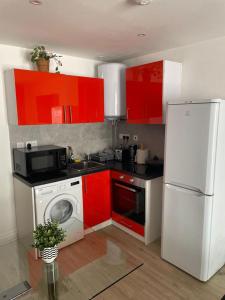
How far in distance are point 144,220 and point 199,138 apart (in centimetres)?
130

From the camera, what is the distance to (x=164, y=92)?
2633 mm

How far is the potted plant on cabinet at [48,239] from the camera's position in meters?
1.34

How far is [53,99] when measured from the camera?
8.70 ft

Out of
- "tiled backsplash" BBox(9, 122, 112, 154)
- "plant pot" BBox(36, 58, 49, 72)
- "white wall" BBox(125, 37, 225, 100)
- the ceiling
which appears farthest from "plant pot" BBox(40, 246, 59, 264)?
"white wall" BBox(125, 37, 225, 100)

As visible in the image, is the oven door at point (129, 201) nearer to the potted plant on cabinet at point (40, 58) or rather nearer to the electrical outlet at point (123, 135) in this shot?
the electrical outlet at point (123, 135)

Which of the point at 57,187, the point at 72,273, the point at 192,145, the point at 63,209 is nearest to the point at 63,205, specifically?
the point at 63,209

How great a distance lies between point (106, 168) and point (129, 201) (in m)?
0.53

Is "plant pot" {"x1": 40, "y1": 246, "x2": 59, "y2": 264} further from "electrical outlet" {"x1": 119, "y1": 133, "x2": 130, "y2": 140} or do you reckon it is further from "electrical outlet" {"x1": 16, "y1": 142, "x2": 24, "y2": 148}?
"electrical outlet" {"x1": 119, "y1": 133, "x2": 130, "y2": 140}

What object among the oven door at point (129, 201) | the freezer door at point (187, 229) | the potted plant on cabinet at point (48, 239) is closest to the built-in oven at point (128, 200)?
the oven door at point (129, 201)

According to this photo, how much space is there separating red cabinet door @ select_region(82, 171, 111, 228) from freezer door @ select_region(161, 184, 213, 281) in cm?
93

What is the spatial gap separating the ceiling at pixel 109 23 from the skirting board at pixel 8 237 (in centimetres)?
227

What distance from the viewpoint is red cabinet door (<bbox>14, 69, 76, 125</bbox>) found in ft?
7.91

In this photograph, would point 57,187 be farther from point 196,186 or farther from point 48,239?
point 196,186

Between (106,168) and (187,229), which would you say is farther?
(106,168)
